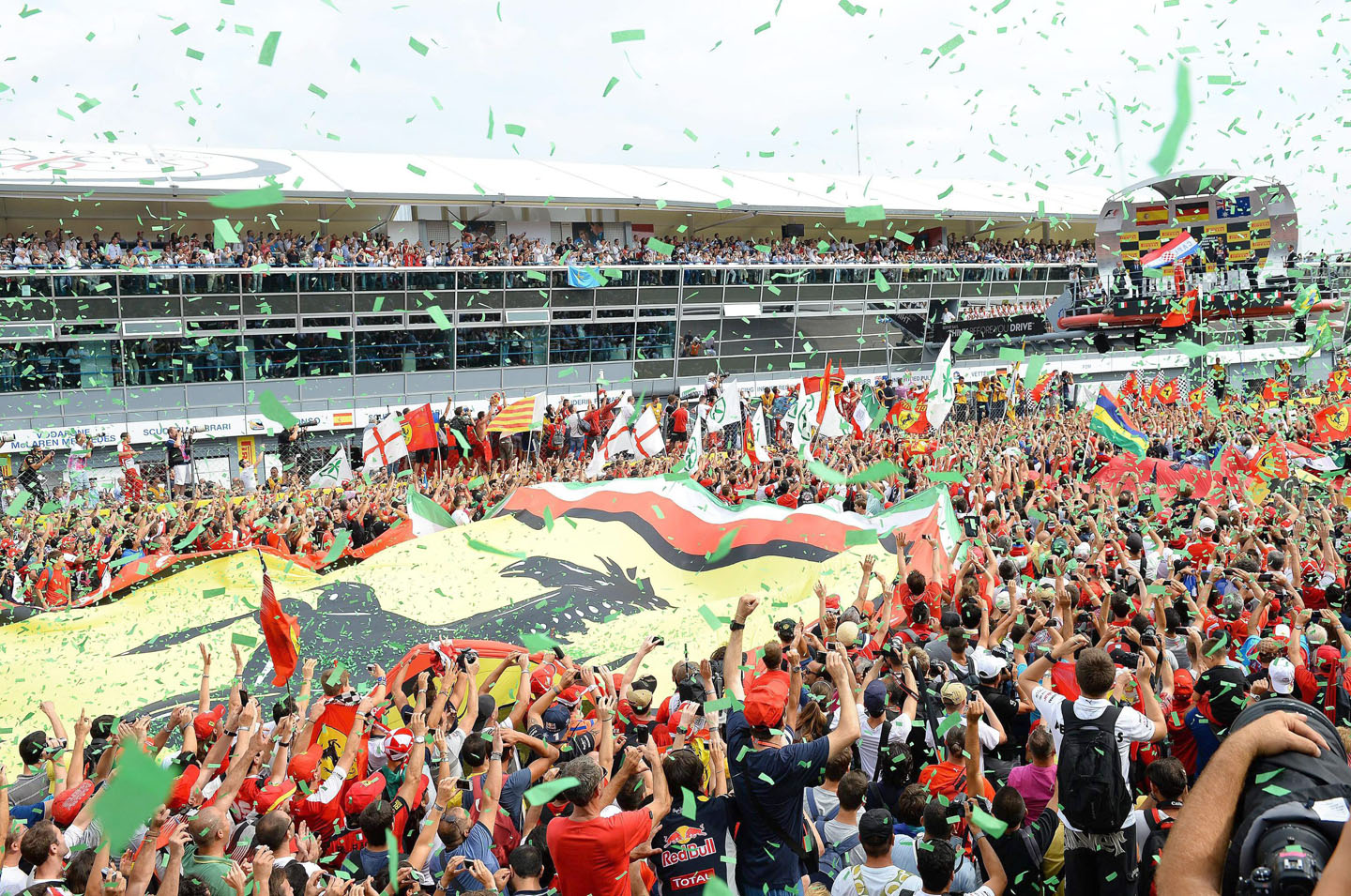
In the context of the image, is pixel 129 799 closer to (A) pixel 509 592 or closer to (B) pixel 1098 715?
(B) pixel 1098 715

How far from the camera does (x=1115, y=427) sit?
15.7 metres

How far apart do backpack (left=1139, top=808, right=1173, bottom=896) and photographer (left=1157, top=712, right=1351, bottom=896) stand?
2410 mm

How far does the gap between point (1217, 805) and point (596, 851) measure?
2.78m

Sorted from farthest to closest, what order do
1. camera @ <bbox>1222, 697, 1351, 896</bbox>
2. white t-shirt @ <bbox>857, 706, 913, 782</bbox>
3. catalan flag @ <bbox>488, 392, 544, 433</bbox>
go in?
catalan flag @ <bbox>488, 392, 544, 433</bbox>
white t-shirt @ <bbox>857, 706, 913, 782</bbox>
camera @ <bbox>1222, 697, 1351, 896</bbox>

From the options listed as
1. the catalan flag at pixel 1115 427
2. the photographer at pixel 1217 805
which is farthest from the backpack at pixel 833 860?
the catalan flag at pixel 1115 427

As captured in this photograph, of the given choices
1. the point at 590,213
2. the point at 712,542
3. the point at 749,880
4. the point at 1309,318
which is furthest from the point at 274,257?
the point at 1309,318

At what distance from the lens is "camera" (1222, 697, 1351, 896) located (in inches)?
65.3

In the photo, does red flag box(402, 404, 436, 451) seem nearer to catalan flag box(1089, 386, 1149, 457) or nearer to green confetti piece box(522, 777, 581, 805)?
catalan flag box(1089, 386, 1149, 457)

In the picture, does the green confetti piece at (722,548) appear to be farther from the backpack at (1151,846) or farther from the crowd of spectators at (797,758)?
the backpack at (1151,846)

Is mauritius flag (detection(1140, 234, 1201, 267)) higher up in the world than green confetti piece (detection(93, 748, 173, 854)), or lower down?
higher up

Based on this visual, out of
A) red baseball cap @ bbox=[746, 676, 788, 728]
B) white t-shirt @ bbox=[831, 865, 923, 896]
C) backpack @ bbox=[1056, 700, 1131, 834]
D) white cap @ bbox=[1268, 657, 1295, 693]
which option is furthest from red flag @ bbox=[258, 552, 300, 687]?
white cap @ bbox=[1268, 657, 1295, 693]

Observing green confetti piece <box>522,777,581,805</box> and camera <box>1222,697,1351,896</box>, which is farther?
green confetti piece <box>522,777,581,805</box>

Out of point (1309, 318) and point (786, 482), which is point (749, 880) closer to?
point (786, 482)

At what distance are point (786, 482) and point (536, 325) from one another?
711 inches
